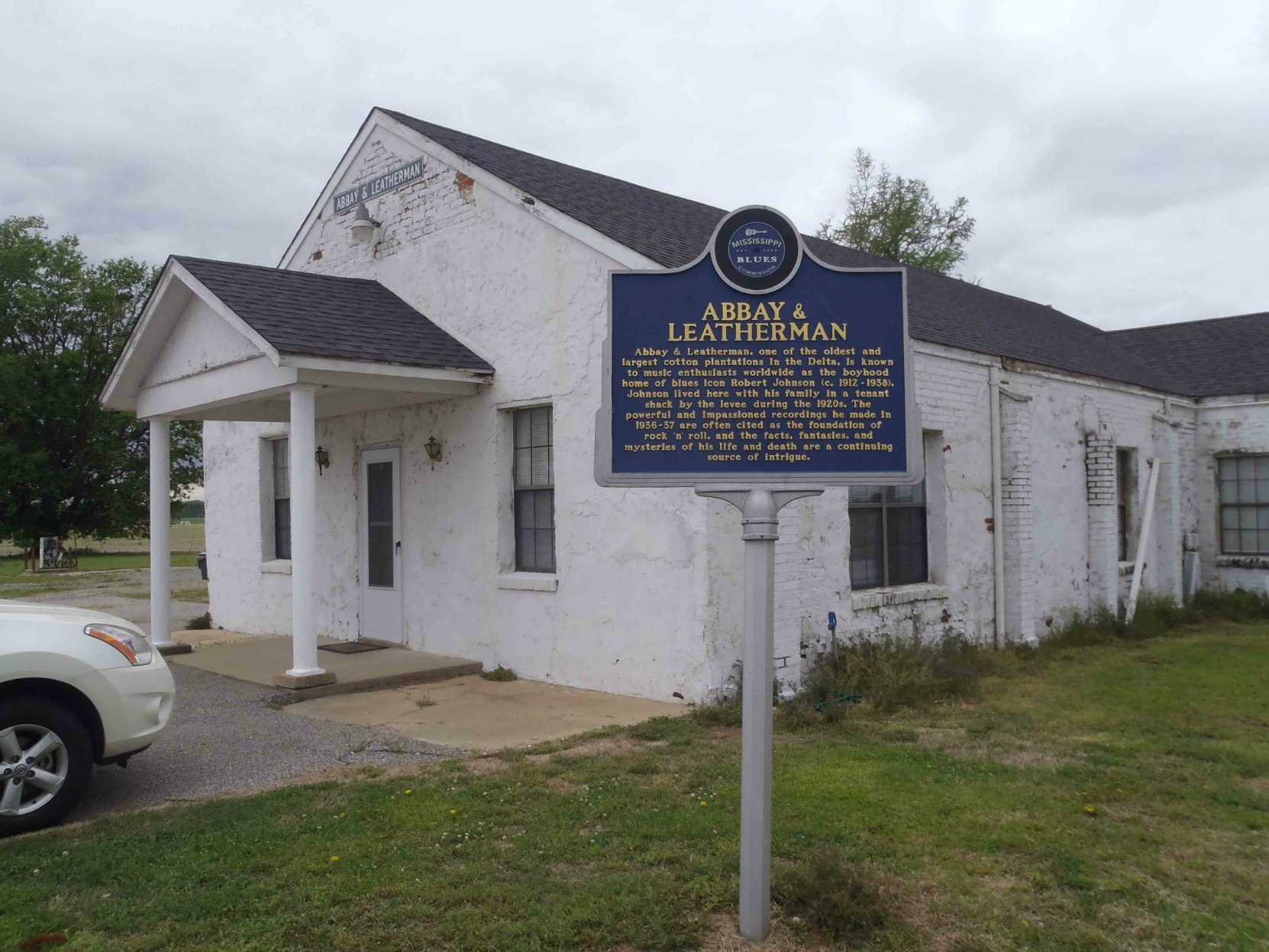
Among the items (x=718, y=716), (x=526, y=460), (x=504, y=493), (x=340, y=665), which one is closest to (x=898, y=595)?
(x=718, y=716)

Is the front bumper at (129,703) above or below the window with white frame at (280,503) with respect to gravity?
below

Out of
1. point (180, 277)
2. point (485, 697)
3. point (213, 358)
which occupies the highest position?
point (180, 277)

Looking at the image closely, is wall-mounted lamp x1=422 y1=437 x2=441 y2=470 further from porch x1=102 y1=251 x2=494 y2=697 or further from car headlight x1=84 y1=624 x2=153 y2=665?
car headlight x1=84 y1=624 x2=153 y2=665

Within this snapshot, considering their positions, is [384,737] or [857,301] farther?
[384,737]

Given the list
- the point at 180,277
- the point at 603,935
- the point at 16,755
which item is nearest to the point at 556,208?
the point at 180,277

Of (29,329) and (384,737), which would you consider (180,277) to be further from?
(29,329)

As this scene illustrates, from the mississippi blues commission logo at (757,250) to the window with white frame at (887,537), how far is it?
5.77 meters

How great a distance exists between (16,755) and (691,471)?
375cm

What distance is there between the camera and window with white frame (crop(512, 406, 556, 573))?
9.71 meters

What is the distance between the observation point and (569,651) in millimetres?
9203

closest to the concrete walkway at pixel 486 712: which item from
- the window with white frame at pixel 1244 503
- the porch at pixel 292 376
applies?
the porch at pixel 292 376

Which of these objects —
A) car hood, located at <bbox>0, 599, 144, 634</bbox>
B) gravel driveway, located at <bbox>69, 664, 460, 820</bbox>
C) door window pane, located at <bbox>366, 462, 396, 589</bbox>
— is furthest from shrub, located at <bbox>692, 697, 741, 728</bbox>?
door window pane, located at <bbox>366, 462, 396, 589</bbox>

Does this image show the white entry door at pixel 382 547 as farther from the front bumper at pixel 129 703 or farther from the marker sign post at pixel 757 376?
the marker sign post at pixel 757 376

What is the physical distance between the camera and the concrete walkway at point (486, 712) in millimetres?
7414
